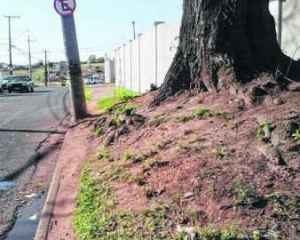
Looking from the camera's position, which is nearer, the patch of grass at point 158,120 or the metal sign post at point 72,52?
the patch of grass at point 158,120

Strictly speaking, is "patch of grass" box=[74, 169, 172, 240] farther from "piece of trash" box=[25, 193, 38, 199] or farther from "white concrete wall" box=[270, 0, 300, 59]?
"white concrete wall" box=[270, 0, 300, 59]

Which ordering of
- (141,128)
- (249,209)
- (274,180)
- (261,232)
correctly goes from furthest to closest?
1. (141,128)
2. (274,180)
3. (249,209)
4. (261,232)

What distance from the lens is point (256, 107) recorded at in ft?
20.7

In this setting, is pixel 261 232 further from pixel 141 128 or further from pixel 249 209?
pixel 141 128

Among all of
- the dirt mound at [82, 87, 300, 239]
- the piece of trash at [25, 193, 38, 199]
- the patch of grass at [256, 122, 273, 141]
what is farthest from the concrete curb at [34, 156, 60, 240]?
Result: the patch of grass at [256, 122, 273, 141]

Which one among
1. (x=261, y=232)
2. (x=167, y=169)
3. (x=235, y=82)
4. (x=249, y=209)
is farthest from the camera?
(x=235, y=82)

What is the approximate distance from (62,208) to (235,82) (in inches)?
101

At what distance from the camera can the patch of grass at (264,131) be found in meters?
5.41

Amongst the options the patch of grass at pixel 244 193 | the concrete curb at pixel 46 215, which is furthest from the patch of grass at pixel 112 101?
the patch of grass at pixel 244 193

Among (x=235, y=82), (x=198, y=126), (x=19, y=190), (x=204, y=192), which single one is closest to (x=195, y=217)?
(x=204, y=192)

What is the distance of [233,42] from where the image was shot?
727cm

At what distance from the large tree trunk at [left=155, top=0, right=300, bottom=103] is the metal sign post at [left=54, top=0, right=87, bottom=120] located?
7129 millimetres

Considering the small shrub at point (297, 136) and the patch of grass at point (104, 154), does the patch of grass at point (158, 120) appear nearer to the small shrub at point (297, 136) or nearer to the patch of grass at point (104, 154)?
the patch of grass at point (104, 154)

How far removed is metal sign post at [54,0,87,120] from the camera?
47.1ft
